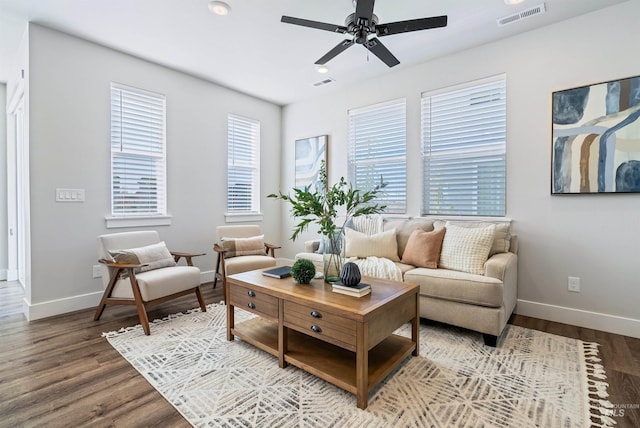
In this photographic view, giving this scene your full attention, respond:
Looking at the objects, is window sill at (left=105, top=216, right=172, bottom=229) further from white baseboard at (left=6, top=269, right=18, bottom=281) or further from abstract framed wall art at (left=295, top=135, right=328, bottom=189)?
white baseboard at (left=6, top=269, right=18, bottom=281)

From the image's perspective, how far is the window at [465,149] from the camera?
10.8ft

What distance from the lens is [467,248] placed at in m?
2.86

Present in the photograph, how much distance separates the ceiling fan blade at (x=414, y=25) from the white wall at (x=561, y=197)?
4.97 ft

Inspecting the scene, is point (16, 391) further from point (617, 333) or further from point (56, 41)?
point (617, 333)

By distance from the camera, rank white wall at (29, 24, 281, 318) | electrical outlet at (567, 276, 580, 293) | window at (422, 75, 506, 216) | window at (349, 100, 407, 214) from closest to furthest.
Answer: electrical outlet at (567, 276, 580, 293) < white wall at (29, 24, 281, 318) < window at (422, 75, 506, 216) < window at (349, 100, 407, 214)

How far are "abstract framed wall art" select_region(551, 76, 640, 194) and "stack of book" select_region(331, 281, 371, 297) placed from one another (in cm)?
225

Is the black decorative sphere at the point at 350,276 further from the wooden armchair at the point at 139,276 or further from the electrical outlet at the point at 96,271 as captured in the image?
the electrical outlet at the point at 96,271

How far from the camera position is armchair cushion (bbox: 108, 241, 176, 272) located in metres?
2.91

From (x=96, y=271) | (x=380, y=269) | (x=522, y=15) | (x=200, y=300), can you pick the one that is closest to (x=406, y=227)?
(x=380, y=269)

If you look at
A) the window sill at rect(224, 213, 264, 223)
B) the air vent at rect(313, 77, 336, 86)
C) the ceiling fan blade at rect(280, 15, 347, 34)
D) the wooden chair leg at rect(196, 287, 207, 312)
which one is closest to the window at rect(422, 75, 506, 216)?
the air vent at rect(313, 77, 336, 86)

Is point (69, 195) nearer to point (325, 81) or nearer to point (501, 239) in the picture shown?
point (325, 81)

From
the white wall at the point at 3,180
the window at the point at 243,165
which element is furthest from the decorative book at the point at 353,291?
the white wall at the point at 3,180

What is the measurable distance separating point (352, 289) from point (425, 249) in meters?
1.36

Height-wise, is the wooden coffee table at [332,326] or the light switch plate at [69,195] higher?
the light switch plate at [69,195]
